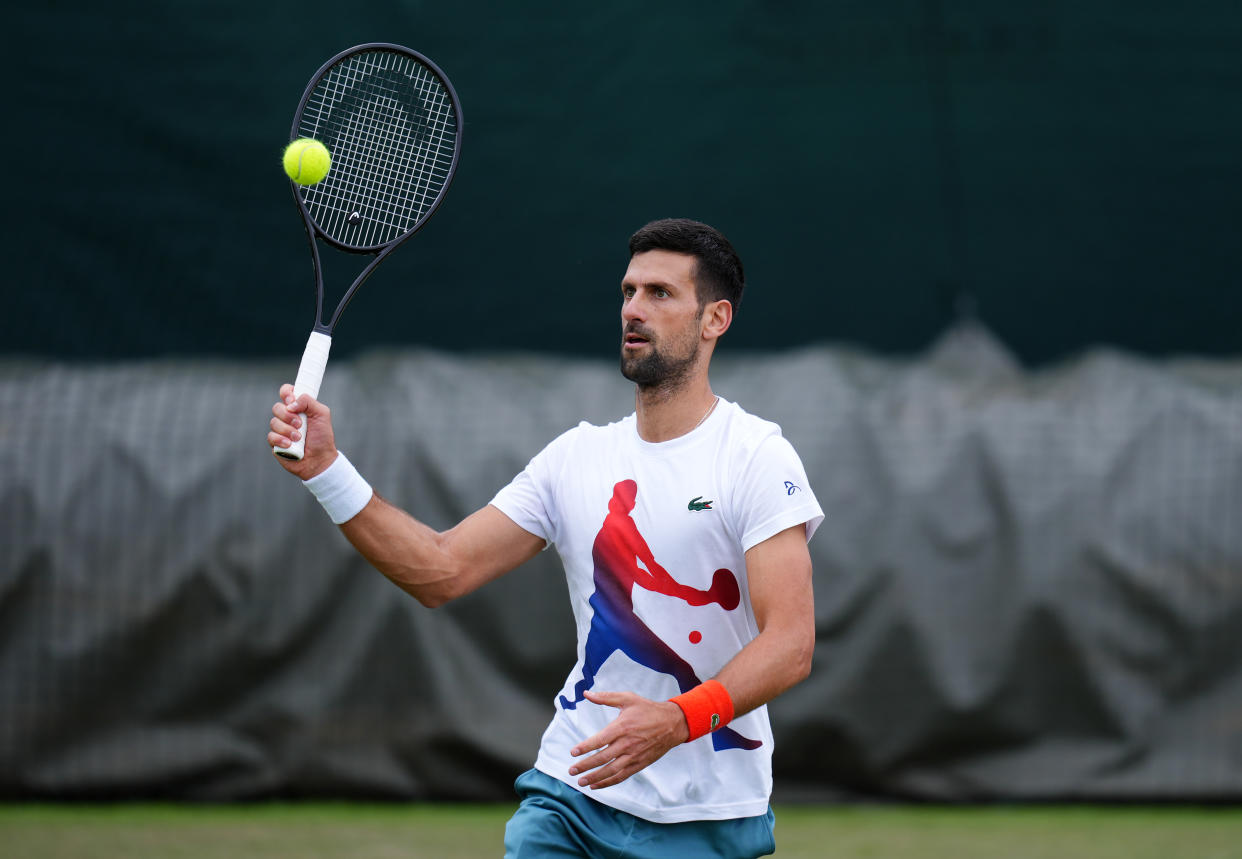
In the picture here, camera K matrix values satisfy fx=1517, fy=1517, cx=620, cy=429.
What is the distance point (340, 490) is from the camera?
3.21m

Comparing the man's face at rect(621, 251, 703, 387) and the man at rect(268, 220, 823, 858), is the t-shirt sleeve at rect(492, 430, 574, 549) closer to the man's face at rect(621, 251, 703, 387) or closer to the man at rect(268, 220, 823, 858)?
the man at rect(268, 220, 823, 858)

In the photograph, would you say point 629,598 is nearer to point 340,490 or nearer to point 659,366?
point 659,366

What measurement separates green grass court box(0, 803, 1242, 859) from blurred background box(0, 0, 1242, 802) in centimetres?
13

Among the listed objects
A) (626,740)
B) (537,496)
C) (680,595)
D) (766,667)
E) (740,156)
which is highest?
(740,156)

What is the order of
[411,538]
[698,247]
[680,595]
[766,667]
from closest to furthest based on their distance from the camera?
[766,667] < [680,595] < [411,538] < [698,247]

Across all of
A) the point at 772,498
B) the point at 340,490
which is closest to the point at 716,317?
the point at 772,498

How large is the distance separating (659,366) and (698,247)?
0.31 metres

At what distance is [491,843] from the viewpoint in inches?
229

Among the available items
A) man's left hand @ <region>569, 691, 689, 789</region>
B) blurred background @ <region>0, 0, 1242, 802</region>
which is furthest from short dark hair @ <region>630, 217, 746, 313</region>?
blurred background @ <region>0, 0, 1242, 802</region>

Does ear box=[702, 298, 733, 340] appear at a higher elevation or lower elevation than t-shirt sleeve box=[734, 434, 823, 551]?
higher

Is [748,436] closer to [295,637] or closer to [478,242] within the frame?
[295,637]

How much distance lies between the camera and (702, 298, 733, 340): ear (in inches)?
137

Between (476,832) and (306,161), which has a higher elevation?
(306,161)

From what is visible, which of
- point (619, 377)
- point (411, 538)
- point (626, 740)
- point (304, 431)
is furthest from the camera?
point (619, 377)
